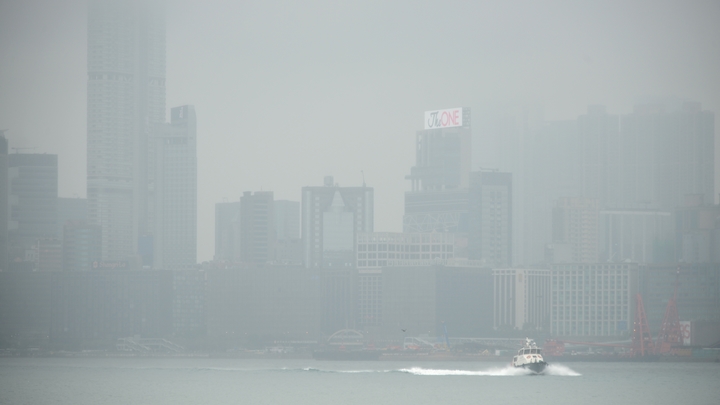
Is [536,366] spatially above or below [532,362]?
below

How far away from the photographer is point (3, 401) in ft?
559

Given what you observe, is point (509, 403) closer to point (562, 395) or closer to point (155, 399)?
point (562, 395)

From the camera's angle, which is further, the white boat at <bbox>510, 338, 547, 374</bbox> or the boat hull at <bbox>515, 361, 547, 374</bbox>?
the white boat at <bbox>510, 338, 547, 374</bbox>

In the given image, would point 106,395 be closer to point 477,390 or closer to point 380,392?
point 380,392

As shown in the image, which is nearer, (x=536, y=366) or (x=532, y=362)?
(x=536, y=366)

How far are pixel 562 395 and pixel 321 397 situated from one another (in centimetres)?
2922

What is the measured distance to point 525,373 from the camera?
189000 millimetres

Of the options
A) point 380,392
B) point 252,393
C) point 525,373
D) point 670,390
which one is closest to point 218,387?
point 252,393

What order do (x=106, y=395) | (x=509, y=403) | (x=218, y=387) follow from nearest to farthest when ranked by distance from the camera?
(x=509, y=403) → (x=106, y=395) → (x=218, y=387)

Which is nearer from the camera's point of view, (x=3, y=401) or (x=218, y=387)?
(x=3, y=401)

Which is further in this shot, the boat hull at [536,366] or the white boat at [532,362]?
the white boat at [532,362]

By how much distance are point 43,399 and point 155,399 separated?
46.9 feet

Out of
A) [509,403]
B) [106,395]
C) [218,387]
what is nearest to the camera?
[509,403]

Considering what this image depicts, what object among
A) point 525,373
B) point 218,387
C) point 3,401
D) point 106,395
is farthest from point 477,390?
point 3,401
